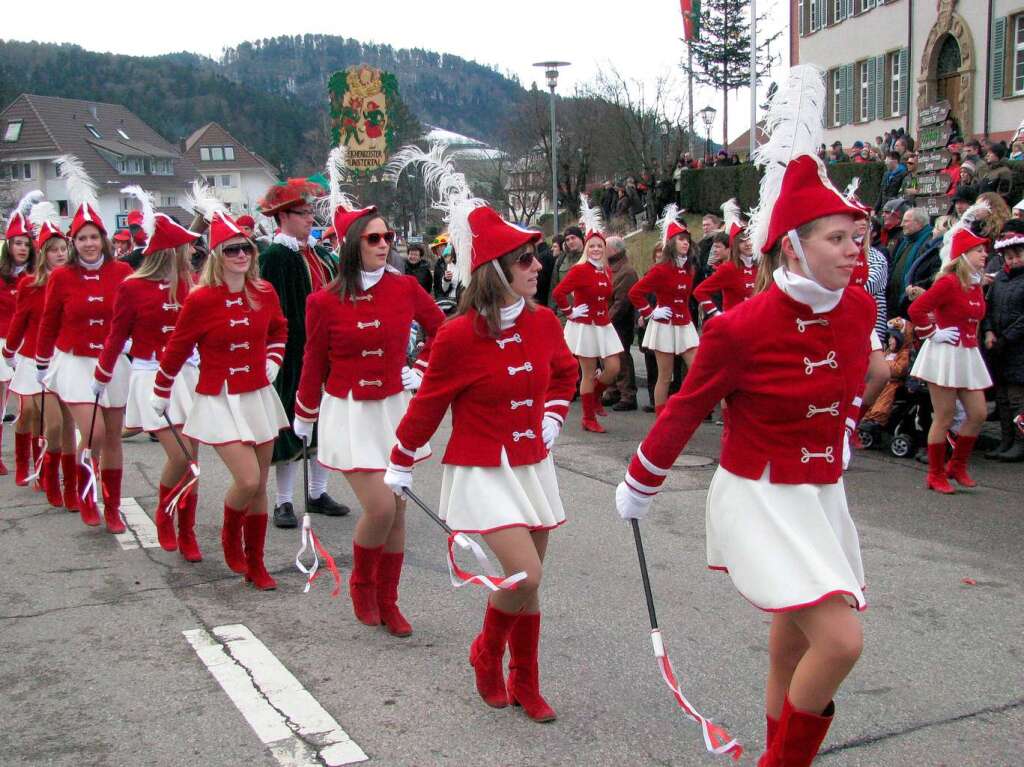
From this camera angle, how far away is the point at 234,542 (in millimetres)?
6254

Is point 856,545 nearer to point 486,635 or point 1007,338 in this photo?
point 486,635

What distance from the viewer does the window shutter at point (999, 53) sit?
2550cm

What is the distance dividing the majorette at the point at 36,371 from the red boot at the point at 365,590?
3.59 metres

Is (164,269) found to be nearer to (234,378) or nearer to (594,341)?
(234,378)

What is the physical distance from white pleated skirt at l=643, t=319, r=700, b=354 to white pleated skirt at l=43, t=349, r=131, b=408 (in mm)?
5529

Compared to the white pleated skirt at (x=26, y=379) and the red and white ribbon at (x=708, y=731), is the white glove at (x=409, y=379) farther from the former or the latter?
→ the white pleated skirt at (x=26, y=379)

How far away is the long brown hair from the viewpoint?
429cm

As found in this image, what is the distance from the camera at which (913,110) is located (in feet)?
100

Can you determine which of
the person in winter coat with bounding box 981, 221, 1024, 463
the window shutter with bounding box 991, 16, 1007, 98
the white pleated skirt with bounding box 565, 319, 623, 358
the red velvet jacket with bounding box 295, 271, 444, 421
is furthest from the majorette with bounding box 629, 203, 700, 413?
the window shutter with bounding box 991, 16, 1007, 98

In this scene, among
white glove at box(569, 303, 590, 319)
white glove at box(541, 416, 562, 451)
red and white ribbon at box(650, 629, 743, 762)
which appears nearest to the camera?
red and white ribbon at box(650, 629, 743, 762)

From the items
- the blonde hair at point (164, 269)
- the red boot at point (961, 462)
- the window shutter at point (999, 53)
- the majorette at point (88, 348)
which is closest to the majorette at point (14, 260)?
the majorette at point (88, 348)

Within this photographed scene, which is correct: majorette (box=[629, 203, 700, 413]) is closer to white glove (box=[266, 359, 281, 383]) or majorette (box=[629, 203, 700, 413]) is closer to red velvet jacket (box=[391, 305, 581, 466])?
white glove (box=[266, 359, 281, 383])

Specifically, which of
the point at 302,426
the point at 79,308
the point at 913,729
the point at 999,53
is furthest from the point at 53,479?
the point at 999,53

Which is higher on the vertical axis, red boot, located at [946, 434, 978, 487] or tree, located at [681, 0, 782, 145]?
tree, located at [681, 0, 782, 145]
